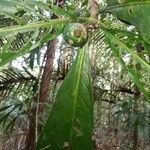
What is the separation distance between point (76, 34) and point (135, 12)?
0.31m

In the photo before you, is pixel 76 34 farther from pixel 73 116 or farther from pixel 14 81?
pixel 14 81

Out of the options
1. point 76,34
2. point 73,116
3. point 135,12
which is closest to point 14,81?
point 73,116

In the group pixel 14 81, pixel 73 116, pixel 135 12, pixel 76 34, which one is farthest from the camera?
pixel 14 81

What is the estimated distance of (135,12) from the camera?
4.10 feet

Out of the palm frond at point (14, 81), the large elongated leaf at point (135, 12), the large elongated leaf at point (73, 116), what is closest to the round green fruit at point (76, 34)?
the large elongated leaf at point (135, 12)

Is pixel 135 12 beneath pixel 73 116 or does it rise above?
above

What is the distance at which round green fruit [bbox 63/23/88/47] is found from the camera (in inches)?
40.6

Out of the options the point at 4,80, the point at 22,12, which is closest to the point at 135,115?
the point at 4,80

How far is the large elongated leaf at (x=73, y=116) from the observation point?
1475 millimetres

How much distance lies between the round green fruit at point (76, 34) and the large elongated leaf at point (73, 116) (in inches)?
16.2

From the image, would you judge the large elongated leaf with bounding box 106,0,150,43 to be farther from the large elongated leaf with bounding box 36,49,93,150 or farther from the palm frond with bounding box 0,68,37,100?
the palm frond with bounding box 0,68,37,100

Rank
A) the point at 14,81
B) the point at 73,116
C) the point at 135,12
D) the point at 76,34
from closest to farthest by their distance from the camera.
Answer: the point at 76,34 → the point at 135,12 → the point at 73,116 → the point at 14,81

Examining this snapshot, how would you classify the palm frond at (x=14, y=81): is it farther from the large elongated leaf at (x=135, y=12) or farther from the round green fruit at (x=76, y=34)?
the round green fruit at (x=76, y=34)

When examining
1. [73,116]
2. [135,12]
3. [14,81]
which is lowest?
[73,116]
